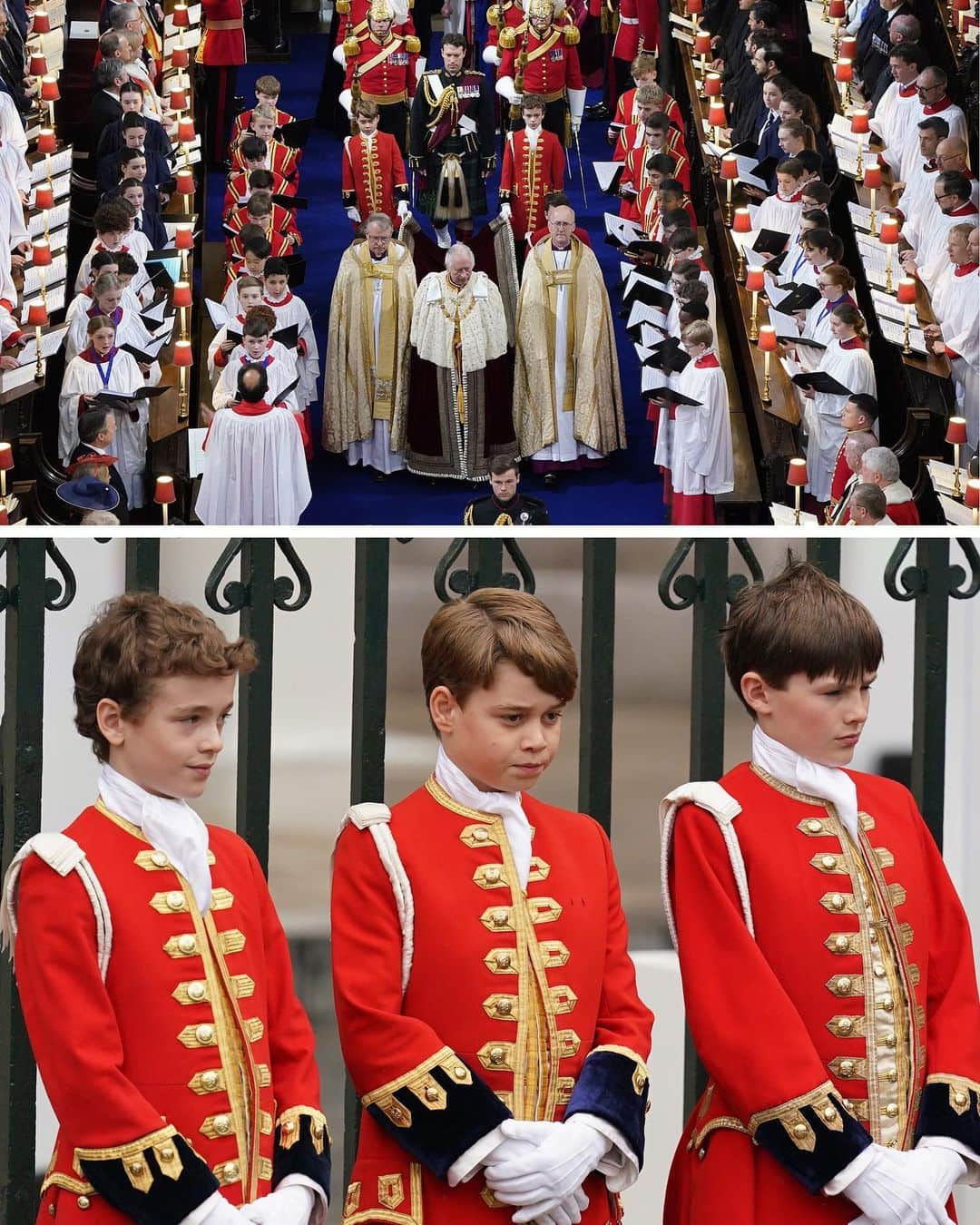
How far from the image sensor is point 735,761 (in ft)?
19.7

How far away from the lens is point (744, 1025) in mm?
4395

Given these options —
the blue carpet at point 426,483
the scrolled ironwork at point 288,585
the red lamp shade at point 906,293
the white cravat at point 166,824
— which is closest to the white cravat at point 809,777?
the scrolled ironwork at point 288,585

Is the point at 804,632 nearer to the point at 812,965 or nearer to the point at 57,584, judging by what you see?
the point at 812,965

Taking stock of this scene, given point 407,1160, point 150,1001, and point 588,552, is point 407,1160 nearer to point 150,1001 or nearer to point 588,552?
point 150,1001

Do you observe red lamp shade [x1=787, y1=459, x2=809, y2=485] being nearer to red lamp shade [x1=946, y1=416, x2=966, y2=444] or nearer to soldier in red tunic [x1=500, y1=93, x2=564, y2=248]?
red lamp shade [x1=946, y1=416, x2=966, y2=444]

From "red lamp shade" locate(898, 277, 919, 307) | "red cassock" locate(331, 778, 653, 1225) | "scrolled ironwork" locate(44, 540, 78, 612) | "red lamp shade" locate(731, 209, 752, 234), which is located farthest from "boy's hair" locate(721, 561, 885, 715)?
"red lamp shade" locate(731, 209, 752, 234)

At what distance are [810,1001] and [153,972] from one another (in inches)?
43.7

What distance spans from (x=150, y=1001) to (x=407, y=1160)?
0.51 metres

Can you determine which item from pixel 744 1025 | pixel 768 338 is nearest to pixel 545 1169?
pixel 744 1025

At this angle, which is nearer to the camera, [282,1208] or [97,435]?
[282,1208]

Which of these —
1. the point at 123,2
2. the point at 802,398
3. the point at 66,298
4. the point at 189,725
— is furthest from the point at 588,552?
the point at 123,2

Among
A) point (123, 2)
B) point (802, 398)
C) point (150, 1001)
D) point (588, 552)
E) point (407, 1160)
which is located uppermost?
point (123, 2)

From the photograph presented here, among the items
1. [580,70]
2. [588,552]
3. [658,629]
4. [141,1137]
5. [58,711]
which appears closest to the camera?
[141,1137]

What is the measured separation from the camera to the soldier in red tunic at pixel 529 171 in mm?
14234
